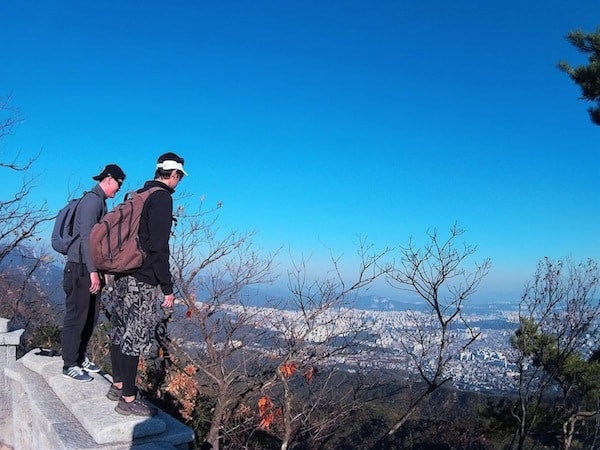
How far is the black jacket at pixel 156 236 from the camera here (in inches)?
100

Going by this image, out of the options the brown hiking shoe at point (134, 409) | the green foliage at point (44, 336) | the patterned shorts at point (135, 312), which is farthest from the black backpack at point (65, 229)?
the green foliage at point (44, 336)

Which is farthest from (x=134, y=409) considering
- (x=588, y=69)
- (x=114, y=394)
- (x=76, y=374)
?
(x=588, y=69)

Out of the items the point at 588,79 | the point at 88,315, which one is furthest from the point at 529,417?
the point at 88,315

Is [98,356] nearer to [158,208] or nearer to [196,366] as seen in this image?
[196,366]

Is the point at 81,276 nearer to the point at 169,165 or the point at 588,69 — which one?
the point at 169,165

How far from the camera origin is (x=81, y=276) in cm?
325

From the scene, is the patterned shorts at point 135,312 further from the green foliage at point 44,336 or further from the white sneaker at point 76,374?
the green foliage at point 44,336

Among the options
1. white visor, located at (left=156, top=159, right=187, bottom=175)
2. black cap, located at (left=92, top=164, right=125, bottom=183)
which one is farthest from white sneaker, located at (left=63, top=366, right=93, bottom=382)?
white visor, located at (left=156, top=159, right=187, bottom=175)

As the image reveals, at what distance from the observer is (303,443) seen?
10.6 metres

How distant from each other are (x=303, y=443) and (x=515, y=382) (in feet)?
15.7

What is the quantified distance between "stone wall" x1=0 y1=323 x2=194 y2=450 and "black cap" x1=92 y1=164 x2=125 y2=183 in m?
1.37

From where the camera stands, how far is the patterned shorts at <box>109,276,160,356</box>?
2656mm

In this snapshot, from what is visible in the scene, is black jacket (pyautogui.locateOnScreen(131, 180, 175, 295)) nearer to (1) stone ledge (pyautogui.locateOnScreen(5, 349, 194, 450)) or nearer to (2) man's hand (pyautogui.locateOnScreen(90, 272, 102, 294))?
(2) man's hand (pyautogui.locateOnScreen(90, 272, 102, 294))

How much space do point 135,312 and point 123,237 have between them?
0.45 metres
